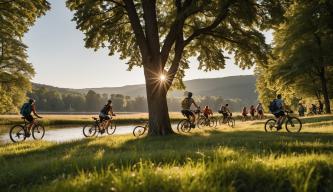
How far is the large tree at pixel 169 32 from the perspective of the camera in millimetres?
19031

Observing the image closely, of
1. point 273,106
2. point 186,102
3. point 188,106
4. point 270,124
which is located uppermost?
point 186,102

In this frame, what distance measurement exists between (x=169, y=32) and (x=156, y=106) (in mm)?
3741

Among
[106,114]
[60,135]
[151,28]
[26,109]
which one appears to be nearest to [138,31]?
[151,28]

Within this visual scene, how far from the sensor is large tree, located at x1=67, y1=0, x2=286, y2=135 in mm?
19031

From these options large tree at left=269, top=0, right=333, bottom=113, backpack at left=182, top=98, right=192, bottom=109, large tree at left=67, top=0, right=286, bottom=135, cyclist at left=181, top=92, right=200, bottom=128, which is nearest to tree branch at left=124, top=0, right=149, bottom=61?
large tree at left=67, top=0, right=286, bottom=135

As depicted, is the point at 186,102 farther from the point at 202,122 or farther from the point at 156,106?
the point at 202,122

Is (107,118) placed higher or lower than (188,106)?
lower

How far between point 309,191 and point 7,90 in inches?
1938

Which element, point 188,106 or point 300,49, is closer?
point 188,106

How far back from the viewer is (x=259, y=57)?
21531 mm

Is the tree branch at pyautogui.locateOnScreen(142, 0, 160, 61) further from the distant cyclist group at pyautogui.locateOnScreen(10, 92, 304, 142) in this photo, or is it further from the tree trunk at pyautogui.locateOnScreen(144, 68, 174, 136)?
the distant cyclist group at pyautogui.locateOnScreen(10, 92, 304, 142)

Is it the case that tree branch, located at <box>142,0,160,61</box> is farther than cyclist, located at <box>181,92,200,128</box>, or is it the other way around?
cyclist, located at <box>181,92,200,128</box>

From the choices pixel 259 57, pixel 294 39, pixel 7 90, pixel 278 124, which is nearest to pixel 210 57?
pixel 259 57

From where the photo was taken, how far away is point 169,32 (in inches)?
811
